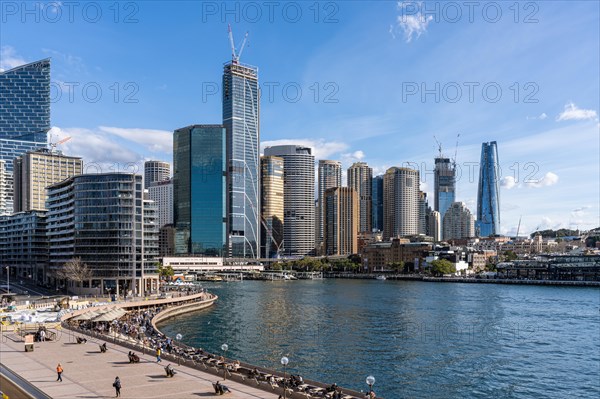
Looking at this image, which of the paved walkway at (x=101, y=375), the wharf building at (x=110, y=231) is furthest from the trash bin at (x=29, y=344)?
the wharf building at (x=110, y=231)

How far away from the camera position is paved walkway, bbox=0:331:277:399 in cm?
3525

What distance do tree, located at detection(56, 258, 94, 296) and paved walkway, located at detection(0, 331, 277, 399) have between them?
235ft

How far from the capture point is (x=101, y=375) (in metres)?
40.2

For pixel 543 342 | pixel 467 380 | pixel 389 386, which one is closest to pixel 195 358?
pixel 389 386

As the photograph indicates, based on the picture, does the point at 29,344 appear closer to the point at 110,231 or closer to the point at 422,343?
the point at 422,343

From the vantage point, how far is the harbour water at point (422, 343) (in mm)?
53875

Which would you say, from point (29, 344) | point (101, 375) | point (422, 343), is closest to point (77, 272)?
point (29, 344)

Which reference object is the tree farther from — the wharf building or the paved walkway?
the paved walkway

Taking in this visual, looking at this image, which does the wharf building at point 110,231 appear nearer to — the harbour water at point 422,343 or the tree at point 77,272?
the tree at point 77,272

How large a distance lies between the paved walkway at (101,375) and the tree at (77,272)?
71562 mm

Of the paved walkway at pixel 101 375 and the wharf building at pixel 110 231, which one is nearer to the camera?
the paved walkway at pixel 101 375

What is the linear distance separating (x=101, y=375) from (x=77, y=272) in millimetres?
91126

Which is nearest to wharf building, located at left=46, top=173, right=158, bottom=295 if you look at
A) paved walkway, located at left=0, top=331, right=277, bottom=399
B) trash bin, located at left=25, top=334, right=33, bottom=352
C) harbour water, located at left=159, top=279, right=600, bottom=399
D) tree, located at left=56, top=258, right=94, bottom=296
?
tree, located at left=56, top=258, right=94, bottom=296

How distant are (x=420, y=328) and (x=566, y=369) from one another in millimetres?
28621
